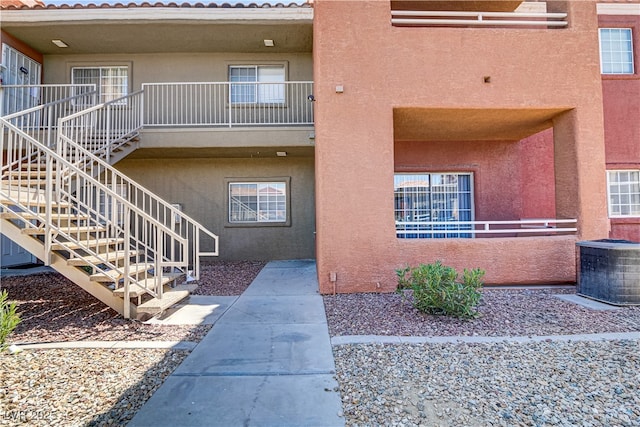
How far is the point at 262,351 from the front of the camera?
4016 millimetres

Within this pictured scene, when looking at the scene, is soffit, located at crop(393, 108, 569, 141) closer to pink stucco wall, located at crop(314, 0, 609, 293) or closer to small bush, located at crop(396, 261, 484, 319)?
pink stucco wall, located at crop(314, 0, 609, 293)

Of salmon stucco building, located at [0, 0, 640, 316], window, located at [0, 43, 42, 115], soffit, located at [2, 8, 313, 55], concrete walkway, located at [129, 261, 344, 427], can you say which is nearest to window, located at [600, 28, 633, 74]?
salmon stucco building, located at [0, 0, 640, 316]

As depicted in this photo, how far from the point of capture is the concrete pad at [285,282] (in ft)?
22.4

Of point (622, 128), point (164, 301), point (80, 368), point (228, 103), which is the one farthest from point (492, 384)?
point (622, 128)

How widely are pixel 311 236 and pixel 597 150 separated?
24.5 feet

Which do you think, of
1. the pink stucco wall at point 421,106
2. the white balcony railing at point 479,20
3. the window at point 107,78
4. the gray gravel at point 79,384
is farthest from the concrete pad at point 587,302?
the window at point 107,78

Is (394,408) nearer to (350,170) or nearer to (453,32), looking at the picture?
(350,170)

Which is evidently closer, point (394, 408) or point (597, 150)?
point (394, 408)

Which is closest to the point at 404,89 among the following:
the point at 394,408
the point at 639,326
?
the point at 639,326

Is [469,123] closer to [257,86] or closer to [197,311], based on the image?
[257,86]

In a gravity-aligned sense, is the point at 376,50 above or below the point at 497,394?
above

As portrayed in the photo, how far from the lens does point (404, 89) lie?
671cm

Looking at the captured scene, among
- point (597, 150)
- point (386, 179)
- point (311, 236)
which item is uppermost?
point (597, 150)

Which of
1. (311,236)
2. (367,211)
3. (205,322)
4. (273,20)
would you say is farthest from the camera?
(311,236)
